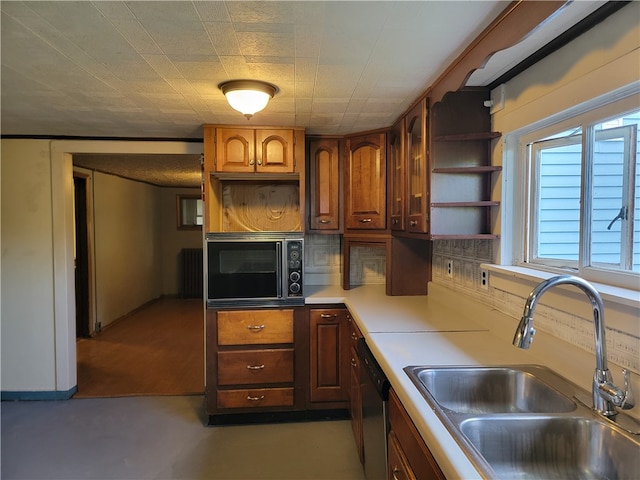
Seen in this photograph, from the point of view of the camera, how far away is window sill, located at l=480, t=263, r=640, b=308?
44.3 inches

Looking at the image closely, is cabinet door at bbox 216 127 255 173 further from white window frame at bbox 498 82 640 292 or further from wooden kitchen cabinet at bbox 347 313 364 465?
white window frame at bbox 498 82 640 292

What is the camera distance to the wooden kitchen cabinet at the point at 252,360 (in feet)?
8.78

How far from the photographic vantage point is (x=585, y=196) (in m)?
1.46

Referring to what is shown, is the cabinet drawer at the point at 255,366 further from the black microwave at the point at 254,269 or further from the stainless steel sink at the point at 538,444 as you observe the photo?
the stainless steel sink at the point at 538,444

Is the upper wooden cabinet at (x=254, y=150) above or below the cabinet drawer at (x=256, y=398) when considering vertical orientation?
above

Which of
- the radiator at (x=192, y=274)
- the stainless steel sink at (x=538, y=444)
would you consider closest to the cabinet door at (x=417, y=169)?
the stainless steel sink at (x=538, y=444)

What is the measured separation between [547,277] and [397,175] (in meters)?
1.28

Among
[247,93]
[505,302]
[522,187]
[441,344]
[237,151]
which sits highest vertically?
[247,93]

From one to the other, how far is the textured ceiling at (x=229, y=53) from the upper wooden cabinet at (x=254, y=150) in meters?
0.27

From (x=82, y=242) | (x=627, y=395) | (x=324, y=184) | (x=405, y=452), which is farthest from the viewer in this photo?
(x=82, y=242)

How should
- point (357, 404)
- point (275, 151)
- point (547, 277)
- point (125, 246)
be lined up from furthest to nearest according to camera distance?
point (125, 246), point (275, 151), point (357, 404), point (547, 277)

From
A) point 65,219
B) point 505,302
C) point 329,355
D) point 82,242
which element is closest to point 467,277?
point 505,302

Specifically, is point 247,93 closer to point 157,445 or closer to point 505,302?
point 505,302

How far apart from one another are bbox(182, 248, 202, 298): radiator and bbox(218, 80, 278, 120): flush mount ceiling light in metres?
5.56
